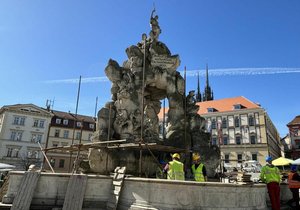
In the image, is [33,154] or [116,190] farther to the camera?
[33,154]

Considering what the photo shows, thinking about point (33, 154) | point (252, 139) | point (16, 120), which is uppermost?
point (16, 120)

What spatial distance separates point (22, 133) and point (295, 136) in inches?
2292

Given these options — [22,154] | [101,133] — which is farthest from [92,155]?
[22,154]

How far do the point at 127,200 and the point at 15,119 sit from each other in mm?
47280

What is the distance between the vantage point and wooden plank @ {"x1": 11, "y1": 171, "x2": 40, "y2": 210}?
6347 mm

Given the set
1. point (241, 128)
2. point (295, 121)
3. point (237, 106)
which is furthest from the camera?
point (295, 121)

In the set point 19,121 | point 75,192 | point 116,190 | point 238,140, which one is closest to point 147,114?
point 116,190

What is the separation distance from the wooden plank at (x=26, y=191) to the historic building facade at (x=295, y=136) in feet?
203

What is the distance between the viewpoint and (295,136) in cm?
5875

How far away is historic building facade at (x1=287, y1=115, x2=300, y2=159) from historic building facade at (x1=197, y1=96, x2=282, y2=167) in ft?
20.8

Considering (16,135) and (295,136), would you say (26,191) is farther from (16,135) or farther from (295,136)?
(295,136)

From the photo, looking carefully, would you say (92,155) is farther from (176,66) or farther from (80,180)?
(176,66)

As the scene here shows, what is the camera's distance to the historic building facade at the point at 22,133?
4497cm

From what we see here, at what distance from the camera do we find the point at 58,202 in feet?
22.8
